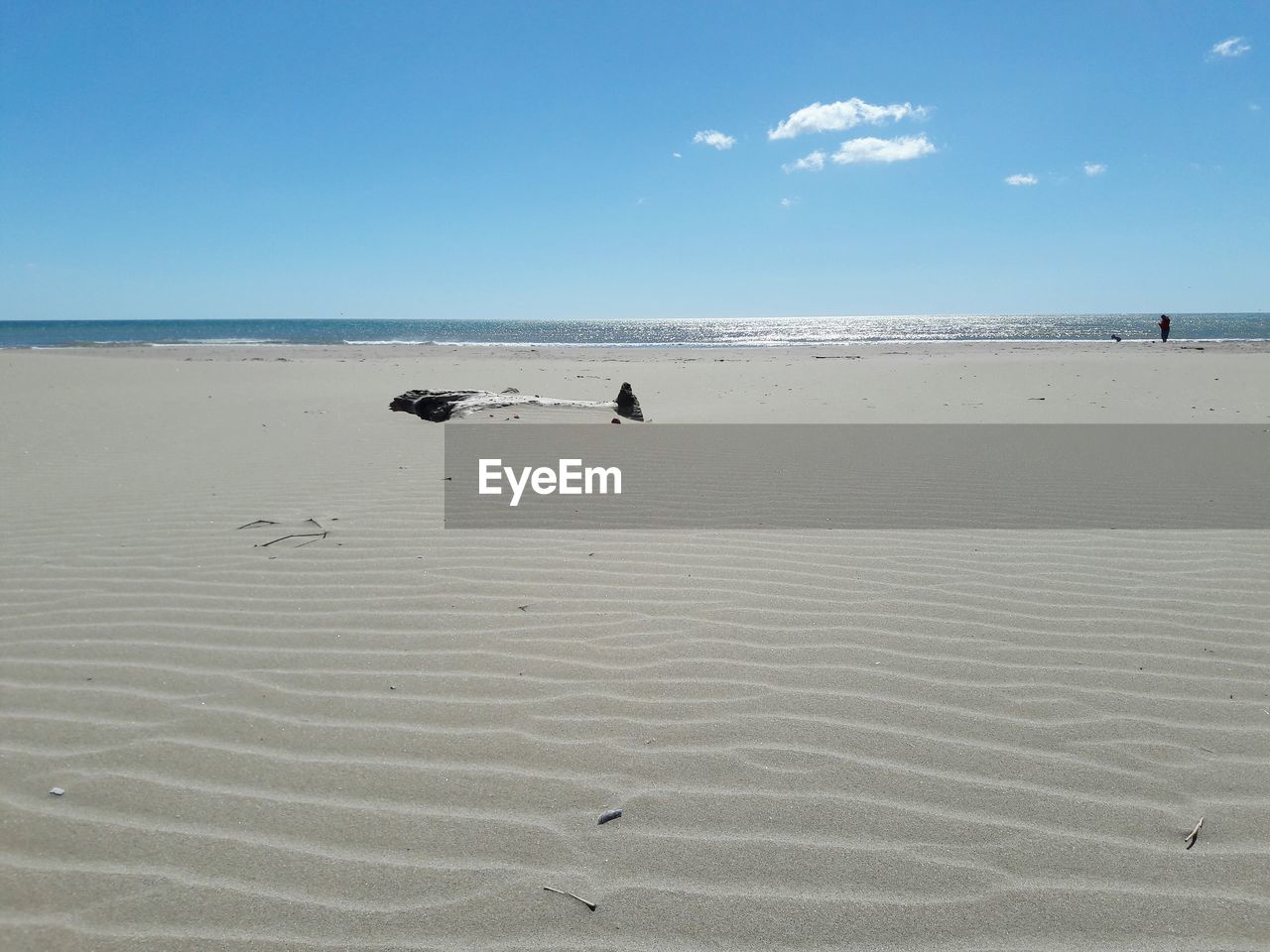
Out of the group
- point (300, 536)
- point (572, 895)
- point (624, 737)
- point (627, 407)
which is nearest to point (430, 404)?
point (627, 407)

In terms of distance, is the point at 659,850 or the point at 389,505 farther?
the point at 389,505

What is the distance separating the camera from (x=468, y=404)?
10750mm

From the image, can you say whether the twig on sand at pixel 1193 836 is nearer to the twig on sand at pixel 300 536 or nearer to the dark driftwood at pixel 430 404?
the twig on sand at pixel 300 536

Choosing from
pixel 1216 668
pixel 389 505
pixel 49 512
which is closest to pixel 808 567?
pixel 1216 668

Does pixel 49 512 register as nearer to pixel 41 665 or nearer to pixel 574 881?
pixel 41 665

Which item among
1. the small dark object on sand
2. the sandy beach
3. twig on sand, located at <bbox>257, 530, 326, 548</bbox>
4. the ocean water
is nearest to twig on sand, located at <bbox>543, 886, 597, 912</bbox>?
the sandy beach

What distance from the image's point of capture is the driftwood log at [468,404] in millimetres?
10562

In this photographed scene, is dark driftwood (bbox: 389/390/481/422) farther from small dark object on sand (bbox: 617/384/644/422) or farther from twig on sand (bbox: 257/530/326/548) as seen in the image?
twig on sand (bbox: 257/530/326/548)

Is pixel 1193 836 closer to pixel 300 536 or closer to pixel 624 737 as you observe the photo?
pixel 624 737

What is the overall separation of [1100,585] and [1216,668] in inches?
38.6

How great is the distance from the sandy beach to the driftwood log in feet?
16.6

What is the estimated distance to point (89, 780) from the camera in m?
2.48

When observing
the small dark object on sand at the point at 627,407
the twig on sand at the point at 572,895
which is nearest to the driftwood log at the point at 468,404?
the small dark object on sand at the point at 627,407

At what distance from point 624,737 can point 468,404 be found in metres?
8.51
